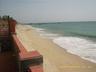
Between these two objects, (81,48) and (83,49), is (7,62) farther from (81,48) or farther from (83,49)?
(81,48)

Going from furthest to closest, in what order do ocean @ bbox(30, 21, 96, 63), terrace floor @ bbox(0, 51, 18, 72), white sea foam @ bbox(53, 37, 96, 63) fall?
ocean @ bbox(30, 21, 96, 63) → white sea foam @ bbox(53, 37, 96, 63) → terrace floor @ bbox(0, 51, 18, 72)

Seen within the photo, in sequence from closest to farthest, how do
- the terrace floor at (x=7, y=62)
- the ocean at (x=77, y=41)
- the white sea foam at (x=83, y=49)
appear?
1. the terrace floor at (x=7, y=62)
2. the white sea foam at (x=83, y=49)
3. the ocean at (x=77, y=41)

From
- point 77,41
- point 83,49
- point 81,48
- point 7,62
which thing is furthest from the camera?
point 77,41

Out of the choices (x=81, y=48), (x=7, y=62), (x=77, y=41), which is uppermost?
(x=7, y=62)

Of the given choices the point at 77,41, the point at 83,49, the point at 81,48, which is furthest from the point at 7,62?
the point at 77,41

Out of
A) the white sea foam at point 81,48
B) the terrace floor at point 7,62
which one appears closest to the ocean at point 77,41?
the white sea foam at point 81,48

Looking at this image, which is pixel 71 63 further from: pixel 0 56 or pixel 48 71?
pixel 0 56

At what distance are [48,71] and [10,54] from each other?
3184 millimetres

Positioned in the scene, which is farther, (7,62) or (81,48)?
(81,48)

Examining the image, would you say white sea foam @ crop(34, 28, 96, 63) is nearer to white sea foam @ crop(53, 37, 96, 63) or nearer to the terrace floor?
white sea foam @ crop(53, 37, 96, 63)

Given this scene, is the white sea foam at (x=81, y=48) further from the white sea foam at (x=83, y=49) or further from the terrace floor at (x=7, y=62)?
the terrace floor at (x=7, y=62)

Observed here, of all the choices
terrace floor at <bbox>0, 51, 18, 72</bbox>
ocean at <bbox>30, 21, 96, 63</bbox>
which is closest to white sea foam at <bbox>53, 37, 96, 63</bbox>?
ocean at <bbox>30, 21, 96, 63</bbox>

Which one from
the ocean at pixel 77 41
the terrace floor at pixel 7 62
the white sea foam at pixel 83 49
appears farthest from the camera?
the ocean at pixel 77 41

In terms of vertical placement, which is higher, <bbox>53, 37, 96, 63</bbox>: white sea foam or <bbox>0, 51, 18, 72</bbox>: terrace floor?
<bbox>0, 51, 18, 72</bbox>: terrace floor
